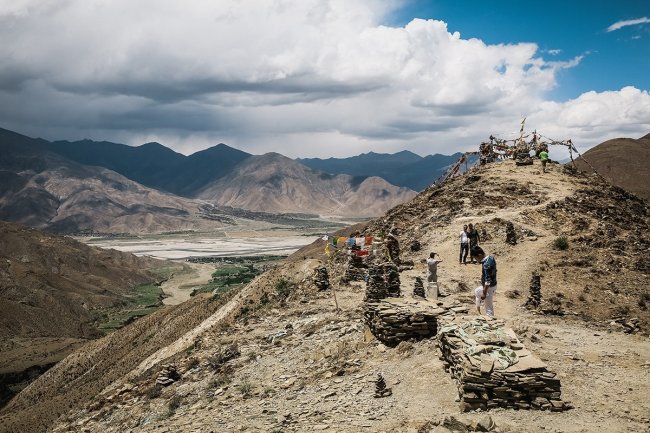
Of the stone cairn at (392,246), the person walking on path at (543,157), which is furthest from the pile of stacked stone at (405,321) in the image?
the person walking on path at (543,157)

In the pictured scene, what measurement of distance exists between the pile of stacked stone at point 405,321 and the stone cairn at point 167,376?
7.23m

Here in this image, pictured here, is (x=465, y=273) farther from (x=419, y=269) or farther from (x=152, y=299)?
(x=152, y=299)

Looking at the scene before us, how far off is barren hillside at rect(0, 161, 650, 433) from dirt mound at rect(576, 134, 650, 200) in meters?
58.5

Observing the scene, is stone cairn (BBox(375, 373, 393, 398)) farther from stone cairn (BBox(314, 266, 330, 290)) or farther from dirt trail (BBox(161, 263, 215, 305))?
dirt trail (BBox(161, 263, 215, 305))

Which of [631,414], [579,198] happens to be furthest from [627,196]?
[631,414]

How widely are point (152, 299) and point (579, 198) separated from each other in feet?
235

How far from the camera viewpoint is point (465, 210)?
104 feet

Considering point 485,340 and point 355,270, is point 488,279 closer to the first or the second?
point 485,340

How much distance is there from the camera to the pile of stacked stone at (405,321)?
13.7m

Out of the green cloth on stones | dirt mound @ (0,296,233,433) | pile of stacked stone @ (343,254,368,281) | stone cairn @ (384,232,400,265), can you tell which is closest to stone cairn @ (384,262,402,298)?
stone cairn @ (384,232,400,265)

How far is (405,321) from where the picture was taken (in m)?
13.9

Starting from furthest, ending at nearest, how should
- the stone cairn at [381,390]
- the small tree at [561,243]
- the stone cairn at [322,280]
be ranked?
the small tree at [561,243] → the stone cairn at [322,280] → the stone cairn at [381,390]

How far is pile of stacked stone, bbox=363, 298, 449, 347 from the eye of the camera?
13742mm

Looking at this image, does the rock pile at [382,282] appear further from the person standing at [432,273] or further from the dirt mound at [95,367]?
the dirt mound at [95,367]
